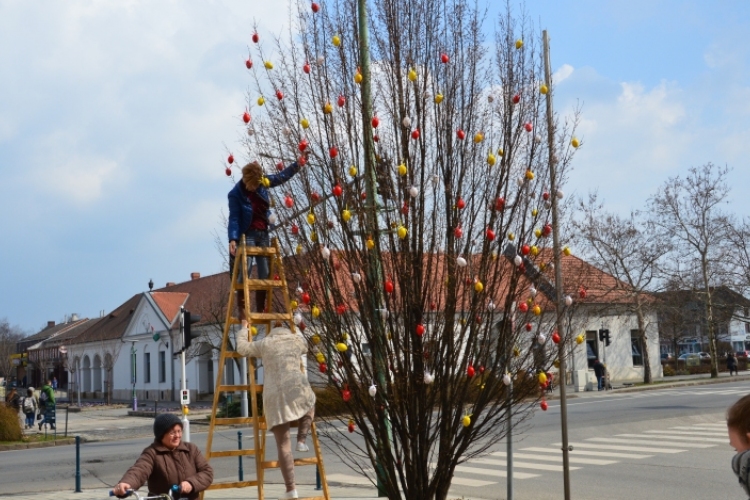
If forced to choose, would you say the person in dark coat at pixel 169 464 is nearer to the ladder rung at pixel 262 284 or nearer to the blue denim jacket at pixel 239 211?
the ladder rung at pixel 262 284

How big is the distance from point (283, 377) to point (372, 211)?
1.71 m

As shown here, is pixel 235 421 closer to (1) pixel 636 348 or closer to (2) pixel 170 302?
(1) pixel 636 348

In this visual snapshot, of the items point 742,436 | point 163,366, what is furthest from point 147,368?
point 742,436

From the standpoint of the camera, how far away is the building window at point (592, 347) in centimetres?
5019

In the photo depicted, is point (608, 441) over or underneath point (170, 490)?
underneath

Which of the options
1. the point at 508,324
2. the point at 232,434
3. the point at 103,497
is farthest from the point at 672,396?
the point at 508,324

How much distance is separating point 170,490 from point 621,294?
42.4 metres

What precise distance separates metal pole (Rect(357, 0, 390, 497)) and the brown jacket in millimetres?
1661

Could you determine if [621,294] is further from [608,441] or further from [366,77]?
[366,77]

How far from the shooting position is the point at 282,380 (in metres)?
7.54

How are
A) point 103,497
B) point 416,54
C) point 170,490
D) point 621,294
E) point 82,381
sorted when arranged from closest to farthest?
point 170,490 < point 416,54 < point 103,497 < point 621,294 < point 82,381

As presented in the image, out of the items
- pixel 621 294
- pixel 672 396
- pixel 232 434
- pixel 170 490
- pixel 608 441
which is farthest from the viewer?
pixel 621 294

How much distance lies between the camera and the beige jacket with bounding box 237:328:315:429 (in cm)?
749

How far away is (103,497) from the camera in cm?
1294
